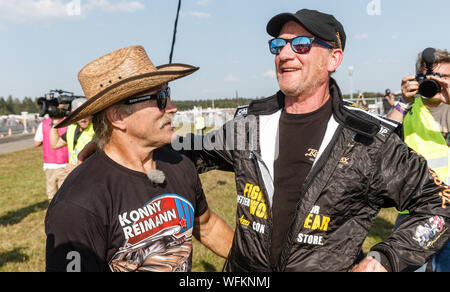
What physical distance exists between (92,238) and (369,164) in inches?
67.2

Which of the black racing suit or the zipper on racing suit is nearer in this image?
the black racing suit

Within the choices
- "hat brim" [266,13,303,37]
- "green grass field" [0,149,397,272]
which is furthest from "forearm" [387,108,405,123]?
"green grass field" [0,149,397,272]

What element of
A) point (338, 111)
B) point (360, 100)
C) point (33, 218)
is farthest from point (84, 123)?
point (360, 100)

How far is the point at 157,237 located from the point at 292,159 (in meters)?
1.08

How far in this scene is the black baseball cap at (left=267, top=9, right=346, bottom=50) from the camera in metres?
2.42

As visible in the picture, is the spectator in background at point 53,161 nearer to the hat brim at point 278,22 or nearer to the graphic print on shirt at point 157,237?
the graphic print on shirt at point 157,237

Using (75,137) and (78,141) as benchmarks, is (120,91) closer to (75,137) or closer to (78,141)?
(78,141)

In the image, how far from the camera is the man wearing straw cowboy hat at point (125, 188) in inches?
70.7

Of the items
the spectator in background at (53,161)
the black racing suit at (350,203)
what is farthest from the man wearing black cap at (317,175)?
the spectator in background at (53,161)

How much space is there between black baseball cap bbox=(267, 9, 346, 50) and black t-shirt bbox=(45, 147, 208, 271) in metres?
1.37

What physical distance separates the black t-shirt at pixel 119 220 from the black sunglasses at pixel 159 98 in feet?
1.31

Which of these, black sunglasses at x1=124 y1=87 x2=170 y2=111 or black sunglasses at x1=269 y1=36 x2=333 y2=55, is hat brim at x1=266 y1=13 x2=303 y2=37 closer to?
black sunglasses at x1=269 y1=36 x2=333 y2=55

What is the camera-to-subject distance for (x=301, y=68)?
2.52 metres
